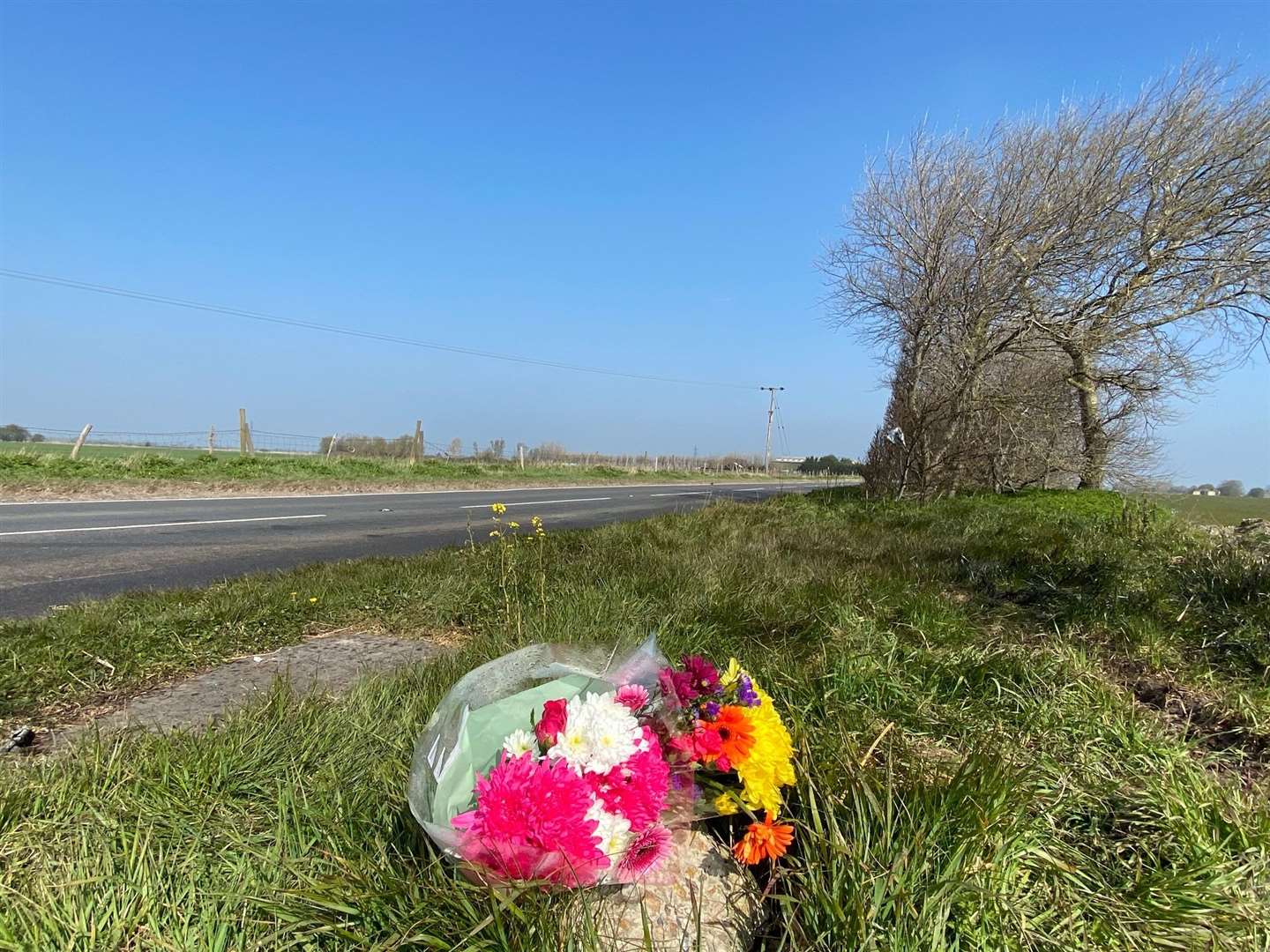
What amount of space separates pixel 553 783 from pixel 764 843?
541 millimetres

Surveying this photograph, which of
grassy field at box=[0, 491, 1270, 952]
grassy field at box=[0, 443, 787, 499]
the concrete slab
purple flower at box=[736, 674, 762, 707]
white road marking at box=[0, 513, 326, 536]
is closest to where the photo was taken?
grassy field at box=[0, 491, 1270, 952]

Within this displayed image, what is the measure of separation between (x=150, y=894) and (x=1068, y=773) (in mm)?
2389

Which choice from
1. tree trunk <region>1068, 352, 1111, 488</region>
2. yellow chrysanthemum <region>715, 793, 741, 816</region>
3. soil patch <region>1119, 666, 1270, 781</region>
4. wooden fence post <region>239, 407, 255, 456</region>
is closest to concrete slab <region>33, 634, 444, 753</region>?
yellow chrysanthemum <region>715, 793, 741, 816</region>

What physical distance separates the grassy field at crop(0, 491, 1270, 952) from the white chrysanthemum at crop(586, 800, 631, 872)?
0.16 m

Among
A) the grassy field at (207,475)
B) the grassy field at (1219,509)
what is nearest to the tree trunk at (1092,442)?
the grassy field at (1219,509)

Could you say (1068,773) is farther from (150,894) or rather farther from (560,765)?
(150,894)

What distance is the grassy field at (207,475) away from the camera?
13.7 m

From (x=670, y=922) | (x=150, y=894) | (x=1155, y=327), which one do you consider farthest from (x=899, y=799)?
(x=1155, y=327)

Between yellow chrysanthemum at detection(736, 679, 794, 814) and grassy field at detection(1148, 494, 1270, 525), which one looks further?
grassy field at detection(1148, 494, 1270, 525)

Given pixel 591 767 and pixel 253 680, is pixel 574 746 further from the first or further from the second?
pixel 253 680

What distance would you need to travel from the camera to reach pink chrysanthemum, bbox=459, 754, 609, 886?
122 centimetres

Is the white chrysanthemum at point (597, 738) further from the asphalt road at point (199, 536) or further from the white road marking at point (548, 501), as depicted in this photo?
the white road marking at point (548, 501)

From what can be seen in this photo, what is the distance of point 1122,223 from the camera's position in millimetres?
10961

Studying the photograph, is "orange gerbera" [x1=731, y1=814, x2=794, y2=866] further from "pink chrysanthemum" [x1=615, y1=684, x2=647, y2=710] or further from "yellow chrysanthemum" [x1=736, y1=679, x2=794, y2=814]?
"pink chrysanthemum" [x1=615, y1=684, x2=647, y2=710]
